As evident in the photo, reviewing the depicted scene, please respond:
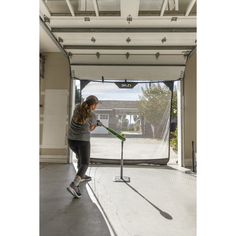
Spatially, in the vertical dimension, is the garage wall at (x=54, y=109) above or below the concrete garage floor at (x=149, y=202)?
above

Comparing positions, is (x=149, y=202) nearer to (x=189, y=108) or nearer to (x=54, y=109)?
(x=189, y=108)

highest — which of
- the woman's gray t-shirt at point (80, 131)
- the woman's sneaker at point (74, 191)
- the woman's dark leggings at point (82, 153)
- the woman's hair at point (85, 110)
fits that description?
the woman's hair at point (85, 110)

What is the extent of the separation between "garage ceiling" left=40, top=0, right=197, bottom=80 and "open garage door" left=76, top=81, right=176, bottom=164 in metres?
0.46

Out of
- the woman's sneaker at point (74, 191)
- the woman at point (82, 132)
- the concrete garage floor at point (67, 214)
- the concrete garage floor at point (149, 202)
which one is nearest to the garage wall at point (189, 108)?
the concrete garage floor at point (149, 202)

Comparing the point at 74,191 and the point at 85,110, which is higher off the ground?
the point at 85,110

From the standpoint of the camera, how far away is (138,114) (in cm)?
659

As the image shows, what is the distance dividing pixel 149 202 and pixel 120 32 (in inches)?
126

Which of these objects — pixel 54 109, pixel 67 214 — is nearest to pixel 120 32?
pixel 54 109

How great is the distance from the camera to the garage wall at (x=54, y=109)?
6547mm

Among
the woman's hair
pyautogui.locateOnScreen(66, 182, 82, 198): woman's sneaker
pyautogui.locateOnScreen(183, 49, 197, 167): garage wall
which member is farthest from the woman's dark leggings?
pyautogui.locateOnScreen(183, 49, 197, 167): garage wall

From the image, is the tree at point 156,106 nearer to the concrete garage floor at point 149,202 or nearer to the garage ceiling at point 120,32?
the garage ceiling at point 120,32

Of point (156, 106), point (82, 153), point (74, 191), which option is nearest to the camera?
point (74, 191)
